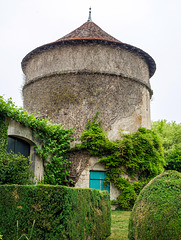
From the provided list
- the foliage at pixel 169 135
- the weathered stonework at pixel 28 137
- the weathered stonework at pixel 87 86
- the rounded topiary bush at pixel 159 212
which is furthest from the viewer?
the foliage at pixel 169 135

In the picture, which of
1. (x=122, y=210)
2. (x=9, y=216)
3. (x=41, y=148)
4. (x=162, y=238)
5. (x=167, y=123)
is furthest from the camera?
(x=167, y=123)

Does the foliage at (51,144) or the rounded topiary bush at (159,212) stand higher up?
the foliage at (51,144)

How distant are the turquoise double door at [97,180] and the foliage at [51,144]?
119 centimetres

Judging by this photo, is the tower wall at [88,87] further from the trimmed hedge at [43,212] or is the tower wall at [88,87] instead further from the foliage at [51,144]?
the trimmed hedge at [43,212]

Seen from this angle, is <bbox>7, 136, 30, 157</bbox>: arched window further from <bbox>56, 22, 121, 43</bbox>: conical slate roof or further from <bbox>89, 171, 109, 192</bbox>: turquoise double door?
<bbox>56, 22, 121, 43</bbox>: conical slate roof

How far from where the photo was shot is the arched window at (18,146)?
433 inches

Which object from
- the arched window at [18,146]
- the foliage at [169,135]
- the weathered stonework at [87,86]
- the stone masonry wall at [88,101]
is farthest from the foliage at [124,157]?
the foliage at [169,135]

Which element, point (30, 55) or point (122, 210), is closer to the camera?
point (122, 210)

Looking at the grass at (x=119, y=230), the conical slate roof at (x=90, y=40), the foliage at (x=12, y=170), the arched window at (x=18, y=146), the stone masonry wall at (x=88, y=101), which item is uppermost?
the conical slate roof at (x=90, y=40)

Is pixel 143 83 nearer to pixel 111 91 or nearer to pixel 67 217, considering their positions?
pixel 111 91

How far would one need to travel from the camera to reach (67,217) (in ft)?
15.8

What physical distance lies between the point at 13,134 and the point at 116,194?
6142mm

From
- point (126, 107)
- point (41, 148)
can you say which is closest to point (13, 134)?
point (41, 148)

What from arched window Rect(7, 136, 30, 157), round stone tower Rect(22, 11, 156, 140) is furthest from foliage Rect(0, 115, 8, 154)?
round stone tower Rect(22, 11, 156, 140)
